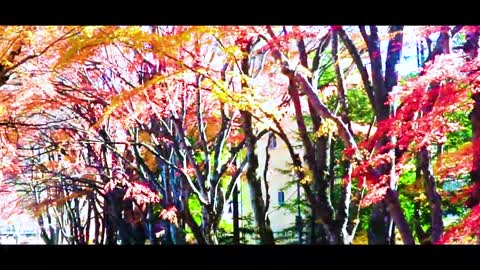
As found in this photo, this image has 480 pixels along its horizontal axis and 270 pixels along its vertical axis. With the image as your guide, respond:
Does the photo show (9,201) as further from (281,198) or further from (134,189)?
(281,198)

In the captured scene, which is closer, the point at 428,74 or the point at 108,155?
the point at 428,74

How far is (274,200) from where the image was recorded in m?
3.32

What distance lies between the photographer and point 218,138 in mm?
3469

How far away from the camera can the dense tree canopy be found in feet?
10.6

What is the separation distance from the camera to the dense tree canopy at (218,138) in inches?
128

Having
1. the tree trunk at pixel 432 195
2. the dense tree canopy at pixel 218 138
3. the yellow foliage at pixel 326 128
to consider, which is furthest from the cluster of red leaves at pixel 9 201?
the tree trunk at pixel 432 195

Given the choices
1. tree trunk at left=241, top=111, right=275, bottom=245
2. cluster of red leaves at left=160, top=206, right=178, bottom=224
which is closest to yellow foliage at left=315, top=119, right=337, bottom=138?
tree trunk at left=241, top=111, right=275, bottom=245

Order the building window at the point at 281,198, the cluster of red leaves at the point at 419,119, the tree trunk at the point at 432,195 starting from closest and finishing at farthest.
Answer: the cluster of red leaves at the point at 419,119
the tree trunk at the point at 432,195
the building window at the point at 281,198

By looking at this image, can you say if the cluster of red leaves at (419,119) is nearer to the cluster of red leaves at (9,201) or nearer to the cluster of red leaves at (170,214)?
the cluster of red leaves at (170,214)

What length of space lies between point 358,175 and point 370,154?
0.16 m

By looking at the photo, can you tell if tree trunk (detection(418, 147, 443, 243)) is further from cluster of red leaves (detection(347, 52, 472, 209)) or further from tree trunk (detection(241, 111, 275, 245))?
tree trunk (detection(241, 111, 275, 245))

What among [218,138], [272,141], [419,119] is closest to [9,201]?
[218,138]
